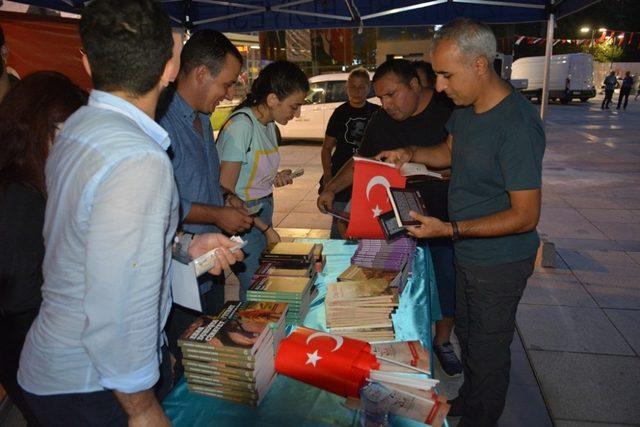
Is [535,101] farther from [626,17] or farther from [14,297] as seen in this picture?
[14,297]

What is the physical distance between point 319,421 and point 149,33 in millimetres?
1165

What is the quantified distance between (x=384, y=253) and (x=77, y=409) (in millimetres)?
1586

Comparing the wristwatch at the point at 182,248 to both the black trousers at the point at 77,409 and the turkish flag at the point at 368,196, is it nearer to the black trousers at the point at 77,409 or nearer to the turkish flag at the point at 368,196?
the black trousers at the point at 77,409

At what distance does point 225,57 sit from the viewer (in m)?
2.03

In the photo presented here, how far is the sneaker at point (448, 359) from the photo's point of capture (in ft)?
9.59

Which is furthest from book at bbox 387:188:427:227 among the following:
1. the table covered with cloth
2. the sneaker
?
the sneaker

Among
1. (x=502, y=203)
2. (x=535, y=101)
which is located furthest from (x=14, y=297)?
(x=535, y=101)

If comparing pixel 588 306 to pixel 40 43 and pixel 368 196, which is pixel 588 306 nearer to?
pixel 368 196

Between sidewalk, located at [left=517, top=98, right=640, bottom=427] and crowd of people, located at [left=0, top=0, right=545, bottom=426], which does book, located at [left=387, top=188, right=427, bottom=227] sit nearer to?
crowd of people, located at [left=0, top=0, right=545, bottom=426]

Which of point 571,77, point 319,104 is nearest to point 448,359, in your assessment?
point 319,104

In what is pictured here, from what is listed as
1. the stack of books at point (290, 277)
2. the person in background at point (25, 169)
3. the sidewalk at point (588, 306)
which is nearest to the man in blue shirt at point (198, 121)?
the stack of books at point (290, 277)

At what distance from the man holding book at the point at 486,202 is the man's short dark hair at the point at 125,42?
1305mm

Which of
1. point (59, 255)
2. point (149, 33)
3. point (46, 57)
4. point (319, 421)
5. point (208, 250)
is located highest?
point (46, 57)

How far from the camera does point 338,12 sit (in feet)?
17.1
